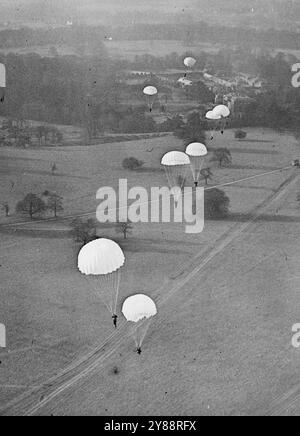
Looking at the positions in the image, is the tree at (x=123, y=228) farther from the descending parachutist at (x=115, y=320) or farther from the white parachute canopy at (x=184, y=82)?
the white parachute canopy at (x=184, y=82)

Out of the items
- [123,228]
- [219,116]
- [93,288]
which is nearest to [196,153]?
[123,228]

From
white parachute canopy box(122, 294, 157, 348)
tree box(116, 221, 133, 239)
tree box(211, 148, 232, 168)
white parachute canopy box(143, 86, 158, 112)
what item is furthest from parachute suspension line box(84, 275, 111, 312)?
white parachute canopy box(143, 86, 158, 112)

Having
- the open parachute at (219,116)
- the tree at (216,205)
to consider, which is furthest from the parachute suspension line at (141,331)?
the open parachute at (219,116)

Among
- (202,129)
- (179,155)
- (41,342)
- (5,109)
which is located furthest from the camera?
(5,109)

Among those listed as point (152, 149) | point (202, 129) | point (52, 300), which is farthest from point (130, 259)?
point (202, 129)

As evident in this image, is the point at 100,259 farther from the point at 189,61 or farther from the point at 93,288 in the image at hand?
the point at 189,61

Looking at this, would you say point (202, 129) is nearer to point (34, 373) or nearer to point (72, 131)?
point (72, 131)
